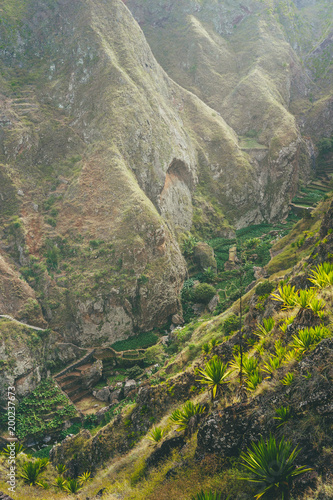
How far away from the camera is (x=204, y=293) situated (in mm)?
42281

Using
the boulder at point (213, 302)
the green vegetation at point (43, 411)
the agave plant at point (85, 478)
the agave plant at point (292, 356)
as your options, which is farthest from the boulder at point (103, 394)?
the agave plant at point (292, 356)

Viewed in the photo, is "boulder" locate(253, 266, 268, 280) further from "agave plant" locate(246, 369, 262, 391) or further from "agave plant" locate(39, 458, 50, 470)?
"agave plant" locate(39, 458, 50, 470)

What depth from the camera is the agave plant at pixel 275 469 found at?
7086 millimetres

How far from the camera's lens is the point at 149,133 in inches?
2217

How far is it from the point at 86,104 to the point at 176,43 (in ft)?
169

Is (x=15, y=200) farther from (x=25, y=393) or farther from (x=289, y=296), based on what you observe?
(x=289, y=296)

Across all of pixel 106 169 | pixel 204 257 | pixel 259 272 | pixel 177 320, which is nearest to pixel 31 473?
pixel 177 320

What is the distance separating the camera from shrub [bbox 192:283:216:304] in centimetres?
4225

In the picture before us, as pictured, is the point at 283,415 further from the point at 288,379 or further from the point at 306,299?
the point at 306,299

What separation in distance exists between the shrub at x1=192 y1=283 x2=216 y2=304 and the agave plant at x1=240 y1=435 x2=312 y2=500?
34690mm

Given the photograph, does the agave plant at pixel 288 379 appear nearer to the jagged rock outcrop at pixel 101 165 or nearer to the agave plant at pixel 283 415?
the agave plant at pixel 283 415

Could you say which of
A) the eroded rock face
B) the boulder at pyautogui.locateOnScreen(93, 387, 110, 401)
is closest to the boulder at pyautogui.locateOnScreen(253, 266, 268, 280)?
the boulder at pyautogui.locateOnScreen(93, 387, 110, 401)

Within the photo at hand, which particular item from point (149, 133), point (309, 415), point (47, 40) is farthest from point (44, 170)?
point (309, 415)

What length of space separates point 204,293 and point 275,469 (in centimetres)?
3514
